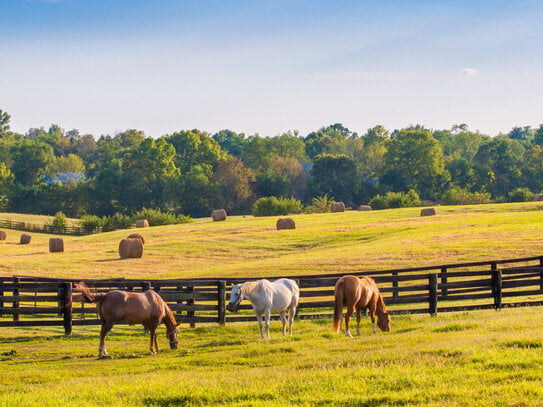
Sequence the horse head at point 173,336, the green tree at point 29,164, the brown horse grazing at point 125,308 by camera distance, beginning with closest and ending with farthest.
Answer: the brown horse grazing at point 125,308, the horse head at point 173,336, the green tree at point 29,164

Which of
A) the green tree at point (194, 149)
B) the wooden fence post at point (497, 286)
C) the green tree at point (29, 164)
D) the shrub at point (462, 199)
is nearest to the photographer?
the wooden fence post at point (497, 286)

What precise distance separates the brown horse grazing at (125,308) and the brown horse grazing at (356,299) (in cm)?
403

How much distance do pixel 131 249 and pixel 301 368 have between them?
36.2 meters

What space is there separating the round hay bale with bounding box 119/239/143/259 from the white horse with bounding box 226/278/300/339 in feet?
99.4

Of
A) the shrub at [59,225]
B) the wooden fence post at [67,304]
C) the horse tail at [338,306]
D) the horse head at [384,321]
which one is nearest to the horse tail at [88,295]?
the wooden fence post at [67,304]

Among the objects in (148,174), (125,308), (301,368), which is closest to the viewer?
(301,368)

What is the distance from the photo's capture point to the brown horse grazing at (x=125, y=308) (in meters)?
16.0

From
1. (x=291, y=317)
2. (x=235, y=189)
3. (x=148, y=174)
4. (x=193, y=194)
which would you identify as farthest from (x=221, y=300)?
(x=148, y=174)

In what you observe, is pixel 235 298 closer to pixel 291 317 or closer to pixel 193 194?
pixel 291 317

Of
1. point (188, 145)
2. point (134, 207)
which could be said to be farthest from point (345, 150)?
point (134, 207)

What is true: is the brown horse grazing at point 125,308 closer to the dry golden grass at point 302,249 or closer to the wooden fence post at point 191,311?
the wooden fence post at point 191,311

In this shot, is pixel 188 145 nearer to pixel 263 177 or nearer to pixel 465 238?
pixel 263 177

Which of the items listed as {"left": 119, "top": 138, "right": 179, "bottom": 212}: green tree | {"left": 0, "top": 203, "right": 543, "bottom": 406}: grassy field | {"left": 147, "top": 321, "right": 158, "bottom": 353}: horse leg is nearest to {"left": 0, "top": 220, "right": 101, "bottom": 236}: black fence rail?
{"left": 119, "top": 138, "right": 179, "bottom": 212}: green tree

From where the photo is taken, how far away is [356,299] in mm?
17469
